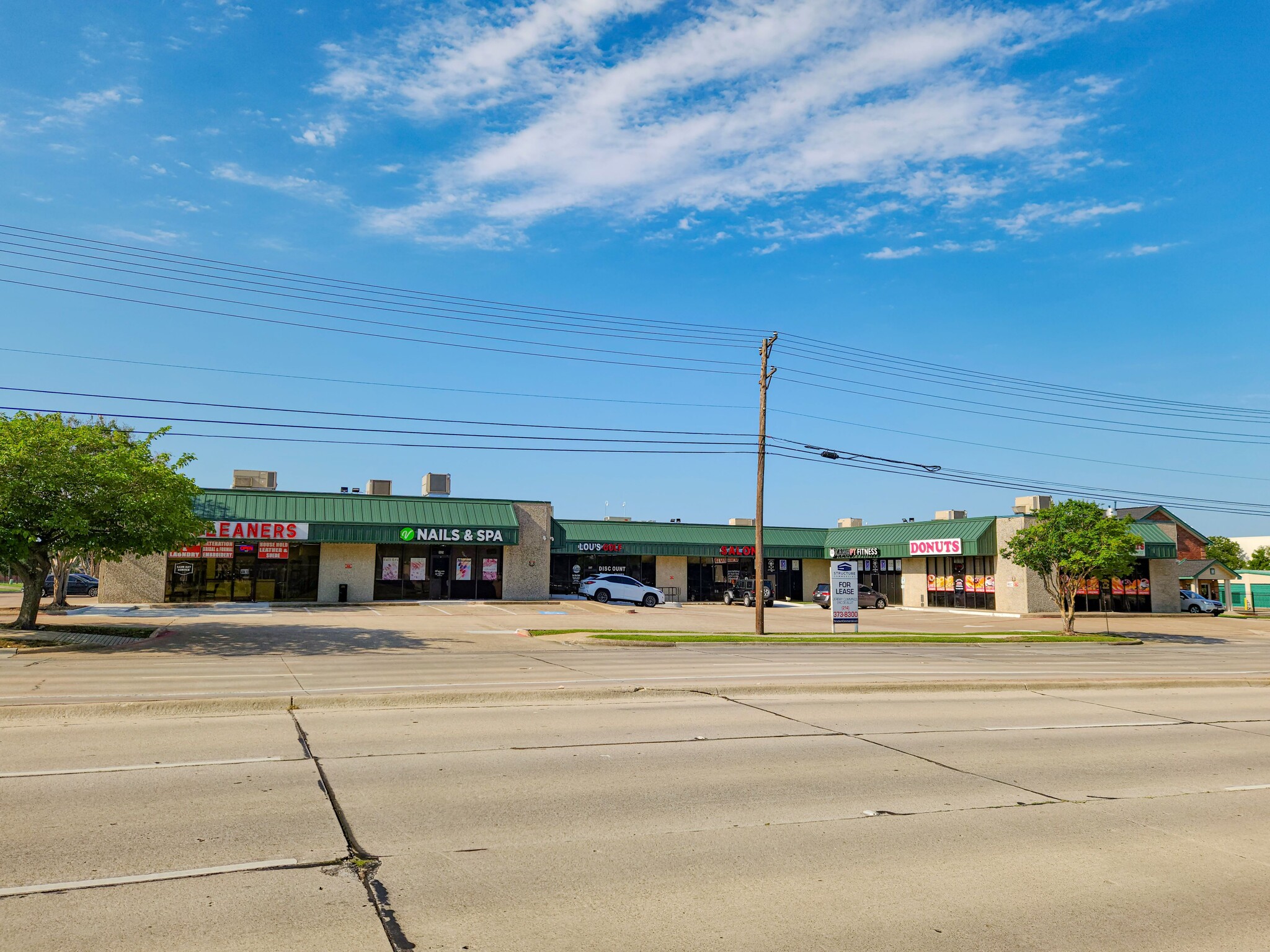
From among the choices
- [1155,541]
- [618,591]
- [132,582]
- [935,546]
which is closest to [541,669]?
[618,591]

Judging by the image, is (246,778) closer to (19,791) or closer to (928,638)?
(19,791)

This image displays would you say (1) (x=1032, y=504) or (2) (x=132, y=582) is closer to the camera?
(2) (x=132, y=582)

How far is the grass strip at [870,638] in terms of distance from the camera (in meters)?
27.6

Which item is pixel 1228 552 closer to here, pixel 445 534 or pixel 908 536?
pixel 908 536

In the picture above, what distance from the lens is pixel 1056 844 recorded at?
22.8 ft

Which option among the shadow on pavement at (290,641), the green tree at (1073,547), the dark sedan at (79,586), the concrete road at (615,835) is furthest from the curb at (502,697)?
the dark sedan at (79,586)

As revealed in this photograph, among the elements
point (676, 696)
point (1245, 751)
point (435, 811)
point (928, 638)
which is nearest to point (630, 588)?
point (928, 638)

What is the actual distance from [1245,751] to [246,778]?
11800 mm

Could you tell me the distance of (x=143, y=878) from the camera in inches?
222

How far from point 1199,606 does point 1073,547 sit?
25.4 m

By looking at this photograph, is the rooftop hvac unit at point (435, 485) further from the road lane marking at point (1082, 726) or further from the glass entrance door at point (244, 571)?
the road lane marking at point (1082, 726)

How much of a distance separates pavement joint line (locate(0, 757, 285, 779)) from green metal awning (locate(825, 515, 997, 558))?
146 ft

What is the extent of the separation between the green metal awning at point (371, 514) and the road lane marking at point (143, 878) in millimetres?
36555

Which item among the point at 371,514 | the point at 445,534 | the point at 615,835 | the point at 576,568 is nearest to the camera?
the point at 615,835
